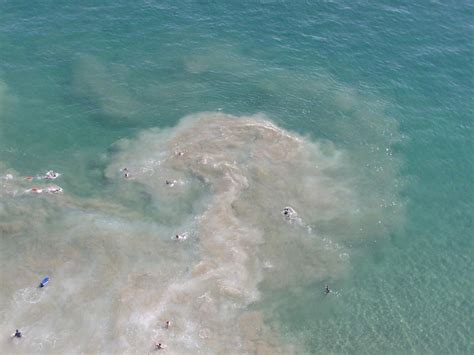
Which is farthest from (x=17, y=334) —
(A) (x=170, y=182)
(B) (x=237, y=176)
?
(B) (x=237, y=176)

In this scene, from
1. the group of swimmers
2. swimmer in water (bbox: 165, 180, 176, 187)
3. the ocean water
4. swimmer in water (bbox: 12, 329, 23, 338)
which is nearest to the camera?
swimmer in water (bbox: 12, 329, 23, 338)

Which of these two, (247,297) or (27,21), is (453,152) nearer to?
(247,297)

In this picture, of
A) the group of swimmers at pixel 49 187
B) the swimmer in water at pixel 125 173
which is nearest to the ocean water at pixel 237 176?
the swimmer in water at pixel 125 173

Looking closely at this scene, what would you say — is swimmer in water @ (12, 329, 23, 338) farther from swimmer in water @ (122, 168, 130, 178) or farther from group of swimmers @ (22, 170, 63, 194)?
swimmer in water @ (122, 168, 130, 178)

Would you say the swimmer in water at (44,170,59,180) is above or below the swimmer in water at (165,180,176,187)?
below

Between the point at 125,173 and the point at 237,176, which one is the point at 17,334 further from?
the point at 237,176

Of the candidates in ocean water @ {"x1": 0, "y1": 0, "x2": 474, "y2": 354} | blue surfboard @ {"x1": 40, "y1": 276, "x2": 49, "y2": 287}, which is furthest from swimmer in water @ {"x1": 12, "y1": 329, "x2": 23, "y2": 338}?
blue surfboard @ {"x1": 40, "y1": 276, "x2": 49, "y2": 287}

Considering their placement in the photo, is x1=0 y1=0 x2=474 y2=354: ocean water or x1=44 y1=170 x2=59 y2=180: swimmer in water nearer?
x1=0 y1=0 x2=474 y2=354: ocean water

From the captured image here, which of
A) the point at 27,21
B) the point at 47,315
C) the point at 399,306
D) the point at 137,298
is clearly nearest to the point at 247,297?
the point at 137,298
